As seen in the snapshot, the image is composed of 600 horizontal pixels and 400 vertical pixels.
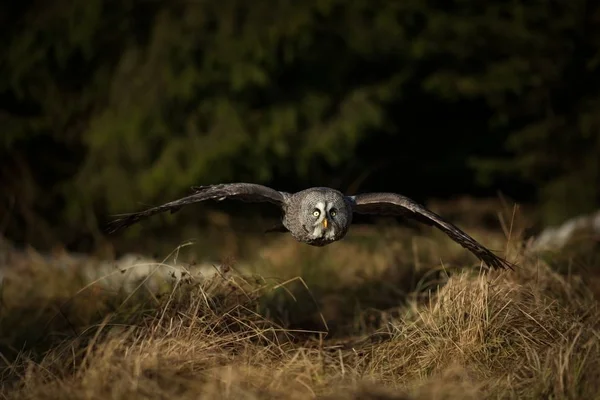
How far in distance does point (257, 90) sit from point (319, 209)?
6.16 m

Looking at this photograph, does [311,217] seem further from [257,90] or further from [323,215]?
[257,90]

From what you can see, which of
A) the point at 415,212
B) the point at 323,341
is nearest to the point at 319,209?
the point at 415,212

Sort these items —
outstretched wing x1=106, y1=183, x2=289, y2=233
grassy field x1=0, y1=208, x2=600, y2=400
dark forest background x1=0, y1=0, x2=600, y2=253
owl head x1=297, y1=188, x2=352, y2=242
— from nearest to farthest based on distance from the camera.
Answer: grassy field x1=0, y1=208, x2=600, y2=400 → outstretched wing x1=106, y1=183, x2=289, y2=233 → owl head x1=297, y1=188, x2=352, y2=242 → dark forest background x1=0, y1=0, x2=600, y2=253

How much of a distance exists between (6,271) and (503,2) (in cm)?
722

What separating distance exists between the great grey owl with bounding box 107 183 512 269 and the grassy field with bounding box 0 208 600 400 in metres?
0.32

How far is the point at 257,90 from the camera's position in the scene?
456 inches

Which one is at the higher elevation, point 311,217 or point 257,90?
A: point 257,90

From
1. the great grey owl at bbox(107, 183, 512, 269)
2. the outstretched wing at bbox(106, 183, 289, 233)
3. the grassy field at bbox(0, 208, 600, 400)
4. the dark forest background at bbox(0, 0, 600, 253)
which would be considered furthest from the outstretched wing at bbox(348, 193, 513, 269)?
the dark forest background at bbox(0, 0, 600, 253)

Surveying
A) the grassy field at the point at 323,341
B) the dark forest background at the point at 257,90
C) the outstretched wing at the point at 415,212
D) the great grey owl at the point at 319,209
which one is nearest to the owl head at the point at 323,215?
the great grey owl at the point at 319,209

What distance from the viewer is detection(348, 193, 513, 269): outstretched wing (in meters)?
5.51

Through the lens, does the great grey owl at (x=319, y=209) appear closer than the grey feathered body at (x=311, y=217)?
Yes

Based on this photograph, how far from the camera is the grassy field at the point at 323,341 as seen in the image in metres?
4.12

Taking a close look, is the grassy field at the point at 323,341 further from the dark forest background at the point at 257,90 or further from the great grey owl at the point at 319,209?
the dark forest background at the point at 257,90

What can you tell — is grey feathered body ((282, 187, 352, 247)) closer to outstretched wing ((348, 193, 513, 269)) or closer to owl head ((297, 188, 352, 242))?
owl head ((297, 188, 352, 242))
